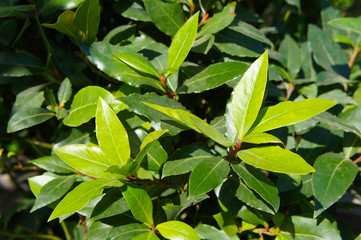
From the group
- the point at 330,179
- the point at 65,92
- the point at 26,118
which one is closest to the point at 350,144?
the point at 330,179

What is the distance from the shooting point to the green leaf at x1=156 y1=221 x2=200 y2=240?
84 cm

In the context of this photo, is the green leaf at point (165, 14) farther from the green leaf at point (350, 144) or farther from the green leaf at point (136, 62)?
the green leaf at point (350, 144)

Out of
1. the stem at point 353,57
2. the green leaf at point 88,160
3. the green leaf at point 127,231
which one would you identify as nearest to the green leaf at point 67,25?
the green leaf at point 88,160

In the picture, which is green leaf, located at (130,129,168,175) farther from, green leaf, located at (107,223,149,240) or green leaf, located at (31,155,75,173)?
green leaf, located at (31,155,75,173)

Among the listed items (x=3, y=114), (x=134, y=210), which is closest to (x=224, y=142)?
(x=134, y=210)

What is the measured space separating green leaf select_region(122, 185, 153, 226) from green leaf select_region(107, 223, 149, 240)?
24 millimetres

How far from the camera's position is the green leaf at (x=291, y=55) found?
1377mm

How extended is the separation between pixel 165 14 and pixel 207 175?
1.80ft

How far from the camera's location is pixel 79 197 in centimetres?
86

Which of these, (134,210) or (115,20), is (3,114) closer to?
(115,20)

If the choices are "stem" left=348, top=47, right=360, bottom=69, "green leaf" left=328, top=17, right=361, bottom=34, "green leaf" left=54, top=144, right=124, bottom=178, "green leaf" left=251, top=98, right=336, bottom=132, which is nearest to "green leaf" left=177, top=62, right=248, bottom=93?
"green leaf" left=251, top=98, right=336, bottom=132

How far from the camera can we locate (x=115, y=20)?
141 cm

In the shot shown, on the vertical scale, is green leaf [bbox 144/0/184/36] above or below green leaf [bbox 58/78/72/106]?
above

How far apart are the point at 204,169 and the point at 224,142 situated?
9cm
